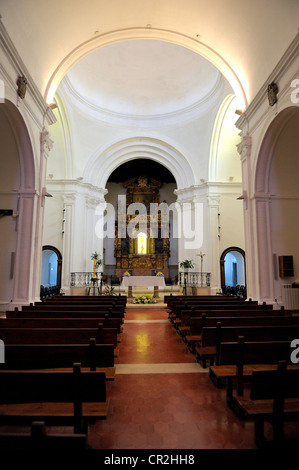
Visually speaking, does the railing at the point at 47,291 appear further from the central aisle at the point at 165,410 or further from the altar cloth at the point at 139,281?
the central aisle at the point at 165,410

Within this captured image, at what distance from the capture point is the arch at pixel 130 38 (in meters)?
8.92

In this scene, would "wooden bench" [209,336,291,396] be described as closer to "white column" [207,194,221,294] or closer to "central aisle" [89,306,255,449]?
"central aisle" [89,306,255,449]

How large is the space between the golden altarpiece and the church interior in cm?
11

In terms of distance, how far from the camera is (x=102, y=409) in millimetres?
2273

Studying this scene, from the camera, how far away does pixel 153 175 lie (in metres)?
23.6

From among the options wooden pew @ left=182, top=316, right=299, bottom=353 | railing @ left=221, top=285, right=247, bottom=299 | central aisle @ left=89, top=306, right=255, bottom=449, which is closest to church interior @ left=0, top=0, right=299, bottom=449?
central aisle @ left=89, top=306, right=255, bottom=449

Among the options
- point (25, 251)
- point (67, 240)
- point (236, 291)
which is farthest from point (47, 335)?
point (236, 291)

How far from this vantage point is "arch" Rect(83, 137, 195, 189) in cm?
1716

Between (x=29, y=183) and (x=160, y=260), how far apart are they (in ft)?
49.7

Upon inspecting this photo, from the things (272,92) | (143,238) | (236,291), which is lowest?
(236,291)

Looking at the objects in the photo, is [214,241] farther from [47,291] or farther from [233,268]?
[47,291]

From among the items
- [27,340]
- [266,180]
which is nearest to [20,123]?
[27,340]

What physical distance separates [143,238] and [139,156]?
6.79 metres

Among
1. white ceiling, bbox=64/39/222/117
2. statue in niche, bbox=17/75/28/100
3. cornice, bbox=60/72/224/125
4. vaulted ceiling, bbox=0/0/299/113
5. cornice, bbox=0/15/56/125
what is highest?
white ceiling, bbox=64/39/222/117
